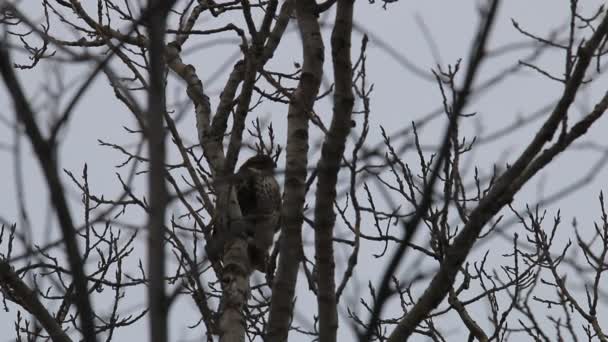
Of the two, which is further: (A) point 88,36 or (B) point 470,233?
(A) point 88,36

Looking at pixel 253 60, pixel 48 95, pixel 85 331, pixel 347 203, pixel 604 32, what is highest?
pixel 347 203

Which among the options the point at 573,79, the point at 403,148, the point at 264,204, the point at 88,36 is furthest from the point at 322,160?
the point at 264,204

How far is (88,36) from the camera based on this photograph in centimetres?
605

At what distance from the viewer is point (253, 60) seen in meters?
3.61

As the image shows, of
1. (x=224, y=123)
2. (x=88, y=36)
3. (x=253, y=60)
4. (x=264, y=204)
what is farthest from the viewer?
(x=264, y=204)

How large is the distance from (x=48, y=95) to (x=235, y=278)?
1.71 metres

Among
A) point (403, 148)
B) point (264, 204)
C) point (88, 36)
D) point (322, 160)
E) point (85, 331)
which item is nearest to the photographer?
point (85, 331)

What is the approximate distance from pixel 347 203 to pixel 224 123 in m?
0.83

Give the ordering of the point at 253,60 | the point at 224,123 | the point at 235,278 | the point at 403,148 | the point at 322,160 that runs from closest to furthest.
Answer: the point at 403,148 → the point at 322,160 → the point at 253,60 → the point at 235,278 → the point at 224,123

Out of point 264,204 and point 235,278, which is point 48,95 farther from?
point 264,204

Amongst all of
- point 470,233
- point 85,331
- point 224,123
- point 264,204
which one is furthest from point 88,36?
point 85,331

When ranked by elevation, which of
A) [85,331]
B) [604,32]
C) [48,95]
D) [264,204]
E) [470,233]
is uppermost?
[264,204]

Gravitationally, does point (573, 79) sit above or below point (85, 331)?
above

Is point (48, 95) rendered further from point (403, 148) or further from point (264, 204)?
point (264, 204)
